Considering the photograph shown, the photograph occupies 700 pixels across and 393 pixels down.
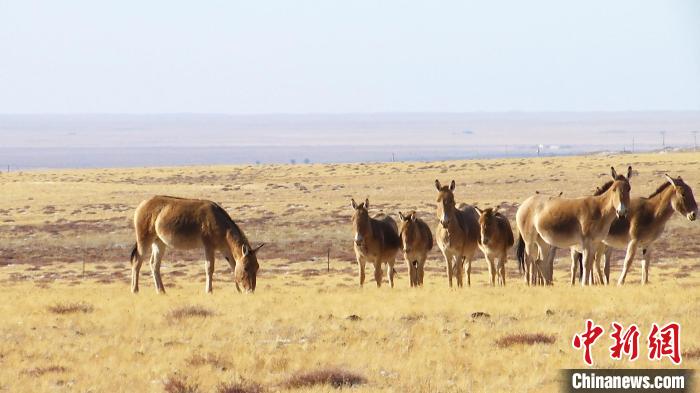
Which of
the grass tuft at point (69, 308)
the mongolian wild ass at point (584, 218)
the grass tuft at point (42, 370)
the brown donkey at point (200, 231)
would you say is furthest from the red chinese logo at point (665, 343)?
the brown donkey at point (200, 231)

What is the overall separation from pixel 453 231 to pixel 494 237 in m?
Result: 2.08

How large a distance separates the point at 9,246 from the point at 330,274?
2777cm

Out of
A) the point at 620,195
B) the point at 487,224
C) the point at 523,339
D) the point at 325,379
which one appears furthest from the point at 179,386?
the point at 487,224

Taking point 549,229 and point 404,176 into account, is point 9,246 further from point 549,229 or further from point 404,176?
point 404,176

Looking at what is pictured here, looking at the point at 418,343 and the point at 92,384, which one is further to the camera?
the point at 418,343

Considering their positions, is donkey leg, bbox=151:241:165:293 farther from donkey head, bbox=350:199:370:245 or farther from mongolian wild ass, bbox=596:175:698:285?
mongolian wild ass, bbox=596:175:698:285

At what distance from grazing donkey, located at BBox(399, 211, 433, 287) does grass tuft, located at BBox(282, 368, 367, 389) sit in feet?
46.0

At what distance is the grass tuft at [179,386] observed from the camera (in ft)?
49.1

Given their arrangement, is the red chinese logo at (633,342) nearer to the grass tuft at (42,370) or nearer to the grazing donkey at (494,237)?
the grass tuft at (42,370)

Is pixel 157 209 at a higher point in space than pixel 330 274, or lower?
higher

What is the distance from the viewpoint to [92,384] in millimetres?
15453

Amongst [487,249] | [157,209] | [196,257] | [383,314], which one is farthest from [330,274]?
[383,314]

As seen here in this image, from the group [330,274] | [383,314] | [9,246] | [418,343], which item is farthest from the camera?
[9,246]

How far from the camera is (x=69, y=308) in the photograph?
22.8 meters
